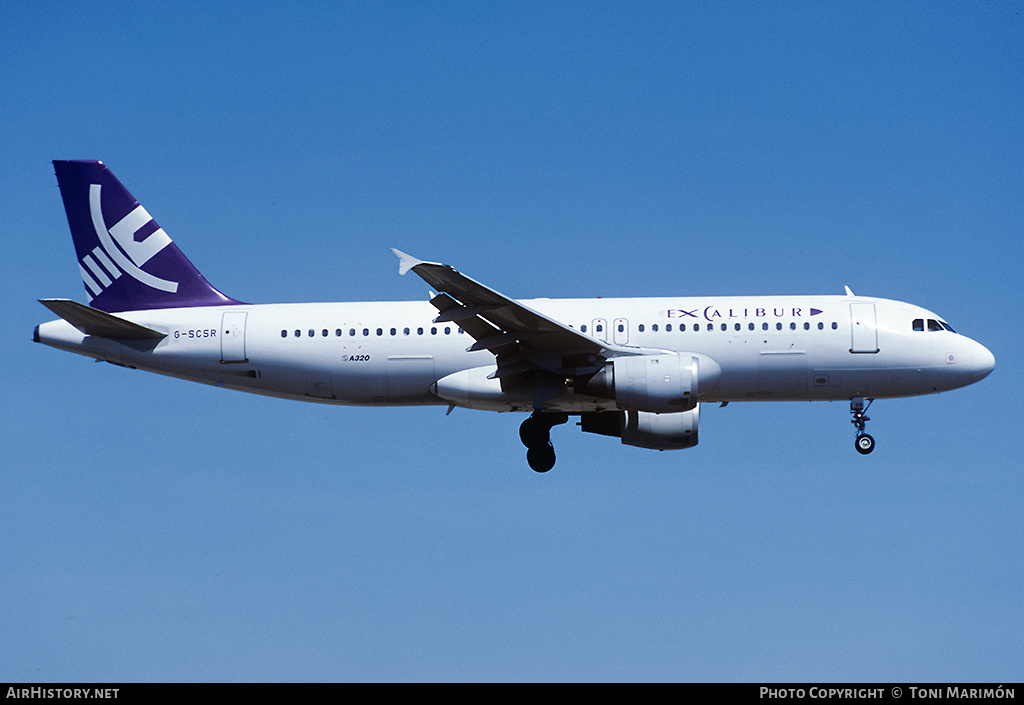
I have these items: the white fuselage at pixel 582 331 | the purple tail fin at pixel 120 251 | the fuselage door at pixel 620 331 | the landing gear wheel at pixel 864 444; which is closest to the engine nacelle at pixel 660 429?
the white fuselage at pixel 582 331

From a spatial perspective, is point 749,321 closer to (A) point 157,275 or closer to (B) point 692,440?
(B) point 692,440

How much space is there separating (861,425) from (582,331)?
A: 25.2 feet

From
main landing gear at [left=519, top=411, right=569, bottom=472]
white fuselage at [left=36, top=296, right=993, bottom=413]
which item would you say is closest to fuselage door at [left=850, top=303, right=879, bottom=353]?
white fuselage at [left=36, top=296, right=993, bottom=413]

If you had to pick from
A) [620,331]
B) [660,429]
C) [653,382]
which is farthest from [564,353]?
[660,429]

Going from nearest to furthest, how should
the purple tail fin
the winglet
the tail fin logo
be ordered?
the winglet, the purple tail fin, the tail fin logo

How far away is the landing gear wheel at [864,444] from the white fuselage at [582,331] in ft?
3.67

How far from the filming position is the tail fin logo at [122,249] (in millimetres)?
34750

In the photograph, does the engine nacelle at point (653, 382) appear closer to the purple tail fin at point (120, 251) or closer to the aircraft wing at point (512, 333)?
the aircraft wing at point (512, 333)

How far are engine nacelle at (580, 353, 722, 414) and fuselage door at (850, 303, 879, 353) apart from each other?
14.0 feet

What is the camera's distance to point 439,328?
3189 cm

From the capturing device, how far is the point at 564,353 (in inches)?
1212

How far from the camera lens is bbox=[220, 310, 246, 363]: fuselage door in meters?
32.4

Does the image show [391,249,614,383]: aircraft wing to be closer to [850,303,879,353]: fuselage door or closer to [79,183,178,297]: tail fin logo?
[850,303,879,353]: fuselage door
